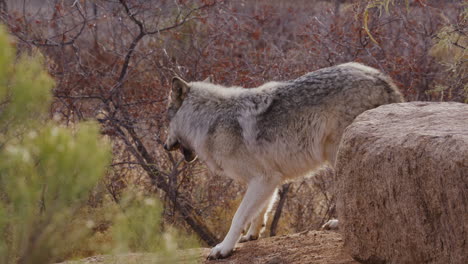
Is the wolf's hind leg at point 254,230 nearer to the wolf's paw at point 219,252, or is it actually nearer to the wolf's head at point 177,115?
the wolf's paw at point 219,252

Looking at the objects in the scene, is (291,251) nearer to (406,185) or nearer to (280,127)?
(280,127)

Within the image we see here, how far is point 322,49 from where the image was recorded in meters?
9.60

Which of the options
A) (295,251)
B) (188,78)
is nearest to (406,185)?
(295,251)

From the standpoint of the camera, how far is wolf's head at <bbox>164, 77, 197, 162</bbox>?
641 centimetres

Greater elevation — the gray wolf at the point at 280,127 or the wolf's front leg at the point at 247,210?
the gray wolf at the point at 280,127

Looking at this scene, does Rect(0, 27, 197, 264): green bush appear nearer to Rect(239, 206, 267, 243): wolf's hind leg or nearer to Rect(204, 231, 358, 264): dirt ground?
Rect(204, 231, 358, 264): dirt ground

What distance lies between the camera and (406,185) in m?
3.81

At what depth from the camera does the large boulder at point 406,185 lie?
11.5ft

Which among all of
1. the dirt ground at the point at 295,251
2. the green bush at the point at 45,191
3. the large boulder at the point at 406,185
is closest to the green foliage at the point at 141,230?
the green bush at the point at 45,191

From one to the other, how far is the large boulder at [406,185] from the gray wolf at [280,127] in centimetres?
81

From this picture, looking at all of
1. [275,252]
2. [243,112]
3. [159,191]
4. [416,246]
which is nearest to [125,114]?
[159,191]

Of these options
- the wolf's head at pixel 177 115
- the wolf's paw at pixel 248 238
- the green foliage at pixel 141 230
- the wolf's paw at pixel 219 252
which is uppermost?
the wolf's head at pixel 177 115

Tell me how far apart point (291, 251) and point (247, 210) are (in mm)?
596

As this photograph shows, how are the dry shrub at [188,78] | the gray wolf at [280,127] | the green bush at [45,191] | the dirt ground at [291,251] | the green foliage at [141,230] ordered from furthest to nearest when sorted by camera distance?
1. the dry shrub at [188,78]
2. the gray wolf at [280,127]
3. the dirt ground at [291,251]
4. the green bush at [45,191]
5. the green foliage at [141,230]
